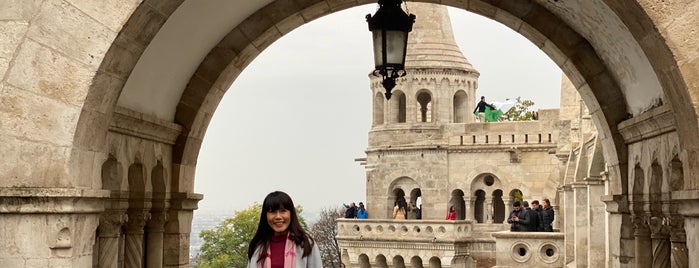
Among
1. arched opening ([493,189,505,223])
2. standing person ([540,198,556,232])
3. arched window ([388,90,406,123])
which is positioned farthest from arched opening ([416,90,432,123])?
standing person ([540,198,556,232])

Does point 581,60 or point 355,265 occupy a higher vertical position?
point 581,60

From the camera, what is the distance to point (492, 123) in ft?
174

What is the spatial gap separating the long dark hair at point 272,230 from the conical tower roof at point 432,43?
49.7 metres

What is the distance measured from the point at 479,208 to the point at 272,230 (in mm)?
52161

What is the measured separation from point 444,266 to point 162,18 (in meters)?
43.3

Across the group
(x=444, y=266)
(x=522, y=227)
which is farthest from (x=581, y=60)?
(x=444, y=266)

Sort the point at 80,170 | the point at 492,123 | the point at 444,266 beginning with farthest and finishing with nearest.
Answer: the point at 492,123
the point at 444,266
the point at 80,170

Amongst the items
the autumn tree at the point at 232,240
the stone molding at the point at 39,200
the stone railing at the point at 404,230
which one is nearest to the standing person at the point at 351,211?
the stone railing at the point at 404,230

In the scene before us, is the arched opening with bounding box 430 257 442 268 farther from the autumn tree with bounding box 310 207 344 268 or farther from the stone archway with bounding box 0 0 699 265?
the stone archway with bounding box 0 0 699 265

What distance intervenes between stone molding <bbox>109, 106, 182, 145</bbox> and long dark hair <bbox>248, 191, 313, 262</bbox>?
3.12 meters

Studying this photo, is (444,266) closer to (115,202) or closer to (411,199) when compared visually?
(411,199)

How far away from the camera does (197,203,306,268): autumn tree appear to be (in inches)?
2707

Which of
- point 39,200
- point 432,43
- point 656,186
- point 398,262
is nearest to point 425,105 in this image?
point 432,43

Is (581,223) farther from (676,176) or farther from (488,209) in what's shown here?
(488,209)
